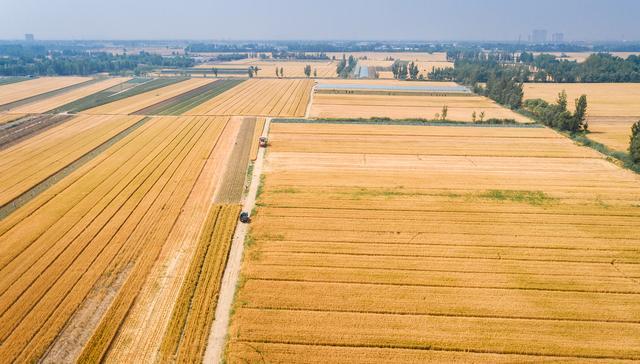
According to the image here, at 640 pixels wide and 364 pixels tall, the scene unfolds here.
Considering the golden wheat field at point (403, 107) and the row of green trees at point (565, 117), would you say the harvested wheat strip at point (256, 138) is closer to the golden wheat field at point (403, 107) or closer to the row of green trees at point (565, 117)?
the golden wheat field at point (403, 107)

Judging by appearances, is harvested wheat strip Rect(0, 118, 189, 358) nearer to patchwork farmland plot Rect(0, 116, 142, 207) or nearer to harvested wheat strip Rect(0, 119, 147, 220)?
harvested wheat strip Rect(0, 119, 147, 220)

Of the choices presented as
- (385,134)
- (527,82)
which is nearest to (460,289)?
(385,134)

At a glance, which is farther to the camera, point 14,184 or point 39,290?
point 14,184

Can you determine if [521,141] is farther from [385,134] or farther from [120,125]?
[120,125]

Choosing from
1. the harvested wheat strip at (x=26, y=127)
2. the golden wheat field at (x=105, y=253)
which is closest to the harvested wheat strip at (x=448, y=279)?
the golden wheat field at (x=105, y=253)

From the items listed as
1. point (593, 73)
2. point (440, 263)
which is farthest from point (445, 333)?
point (593, 73)

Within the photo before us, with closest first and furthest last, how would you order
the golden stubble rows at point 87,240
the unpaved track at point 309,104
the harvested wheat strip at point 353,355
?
the harvested wheat strip at point 353,355 < the golden stubble rows at point 87,240 < the unpaved track at point 309,104
